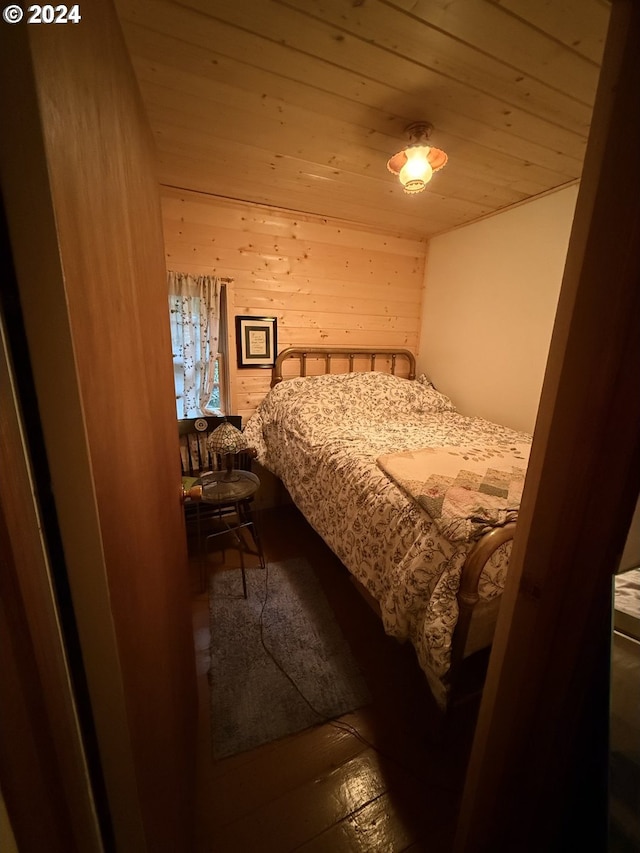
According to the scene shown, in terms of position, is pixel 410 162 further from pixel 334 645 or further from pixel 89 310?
pixel 334 645

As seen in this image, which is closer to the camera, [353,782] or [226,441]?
[353,782]

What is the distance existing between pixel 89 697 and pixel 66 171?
0.69 meters

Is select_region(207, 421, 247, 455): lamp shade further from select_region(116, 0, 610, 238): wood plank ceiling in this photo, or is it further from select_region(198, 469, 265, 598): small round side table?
select_region(116, 0, 610, 238): wood plank ceiling

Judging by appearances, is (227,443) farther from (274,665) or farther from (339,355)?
(339,355)

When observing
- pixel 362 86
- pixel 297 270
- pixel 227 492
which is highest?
pixel 362 86

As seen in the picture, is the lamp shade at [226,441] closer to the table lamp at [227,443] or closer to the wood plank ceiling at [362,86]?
the table lamp at [227,443]

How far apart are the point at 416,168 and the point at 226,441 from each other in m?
1.79

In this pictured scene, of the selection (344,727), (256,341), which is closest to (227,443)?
(256,341)

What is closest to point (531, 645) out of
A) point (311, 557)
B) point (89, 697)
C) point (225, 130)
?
point (89, 697)

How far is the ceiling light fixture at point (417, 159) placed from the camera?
1.53 meters

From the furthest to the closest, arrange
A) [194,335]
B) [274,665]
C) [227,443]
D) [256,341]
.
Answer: [256,341] < [194,335] < [227,443] < [274,665]

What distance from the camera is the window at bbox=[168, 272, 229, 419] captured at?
236cm

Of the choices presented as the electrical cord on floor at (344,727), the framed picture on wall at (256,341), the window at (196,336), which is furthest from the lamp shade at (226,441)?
the electrical cord on floor at (344,727)

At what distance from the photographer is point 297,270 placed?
9.07 feet
